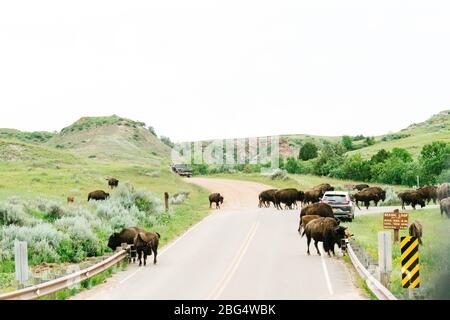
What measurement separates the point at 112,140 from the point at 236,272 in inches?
5128

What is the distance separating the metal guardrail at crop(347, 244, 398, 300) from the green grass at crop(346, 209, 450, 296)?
0.43 metres

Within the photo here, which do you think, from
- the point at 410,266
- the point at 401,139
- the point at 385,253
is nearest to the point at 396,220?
the point at 385,253

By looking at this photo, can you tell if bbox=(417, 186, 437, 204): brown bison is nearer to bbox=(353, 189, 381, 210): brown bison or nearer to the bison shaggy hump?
bbox=(353, 189, 381, 210): brown bison

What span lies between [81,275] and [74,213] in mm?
13741

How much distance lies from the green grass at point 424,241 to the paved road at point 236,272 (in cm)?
156

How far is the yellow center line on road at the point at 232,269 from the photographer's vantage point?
1625 cm

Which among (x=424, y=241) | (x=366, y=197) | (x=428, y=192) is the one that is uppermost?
(x=428, y=192)

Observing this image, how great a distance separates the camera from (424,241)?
27.8 meters

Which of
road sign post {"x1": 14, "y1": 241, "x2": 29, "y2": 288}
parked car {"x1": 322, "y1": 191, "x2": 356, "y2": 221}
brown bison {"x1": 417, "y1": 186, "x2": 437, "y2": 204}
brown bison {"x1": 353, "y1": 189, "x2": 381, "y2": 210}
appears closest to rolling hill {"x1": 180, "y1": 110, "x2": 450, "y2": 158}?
brown bison {"x1": 353, "y1": 189, "x2": 381, "y2": 210}

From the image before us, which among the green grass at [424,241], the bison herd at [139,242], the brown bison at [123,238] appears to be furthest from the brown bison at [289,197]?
the brown bison at [123,238]

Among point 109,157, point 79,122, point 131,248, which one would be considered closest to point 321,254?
point 131,248

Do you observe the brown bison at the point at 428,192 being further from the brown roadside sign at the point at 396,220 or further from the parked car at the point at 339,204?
the brown roadside sign at the point at 396,220

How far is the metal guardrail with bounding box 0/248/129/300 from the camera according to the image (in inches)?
560

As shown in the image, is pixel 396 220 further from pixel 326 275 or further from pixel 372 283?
pixel 372 283
